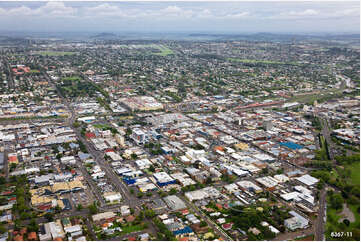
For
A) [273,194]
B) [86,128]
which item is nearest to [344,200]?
[273,194]

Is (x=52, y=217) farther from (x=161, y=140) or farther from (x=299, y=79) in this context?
(x=299, y=79)

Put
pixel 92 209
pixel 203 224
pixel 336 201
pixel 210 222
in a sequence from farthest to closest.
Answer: pixel 336 201 < pixel 92 209 < pixel 210 222 < pixel 203 224

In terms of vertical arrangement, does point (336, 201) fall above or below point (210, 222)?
above

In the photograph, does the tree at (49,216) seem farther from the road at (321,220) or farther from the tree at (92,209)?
the road at (321,220)

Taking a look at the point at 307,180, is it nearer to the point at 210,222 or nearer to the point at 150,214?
the point at 210,222

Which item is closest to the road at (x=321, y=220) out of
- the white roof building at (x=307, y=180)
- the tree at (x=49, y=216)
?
the white roof building at (x=307, y=180)

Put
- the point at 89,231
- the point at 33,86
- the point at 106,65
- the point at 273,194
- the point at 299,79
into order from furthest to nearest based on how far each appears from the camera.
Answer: the point at 106,65 < the point at 299,79 < the point at 33,86 < the point at 273,194 < the point at 89,231

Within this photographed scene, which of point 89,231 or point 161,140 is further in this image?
point 161,140

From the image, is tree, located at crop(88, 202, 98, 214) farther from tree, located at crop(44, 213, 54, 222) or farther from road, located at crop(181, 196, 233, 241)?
road, located at crop(181, 196, 233, 241)

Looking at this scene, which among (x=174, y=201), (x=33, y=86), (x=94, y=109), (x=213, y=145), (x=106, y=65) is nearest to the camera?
(x=174, y=201)

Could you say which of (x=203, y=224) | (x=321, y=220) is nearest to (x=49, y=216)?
(x=203, y=224)
